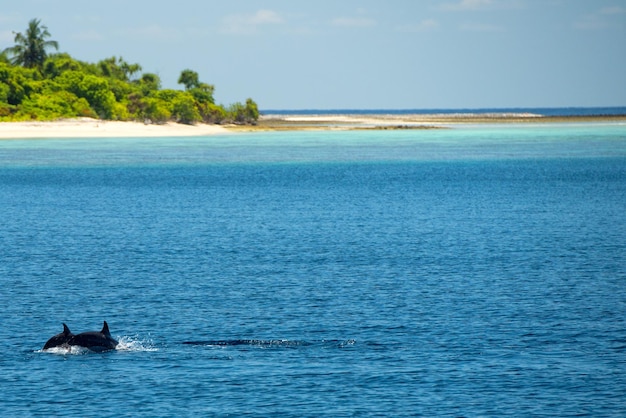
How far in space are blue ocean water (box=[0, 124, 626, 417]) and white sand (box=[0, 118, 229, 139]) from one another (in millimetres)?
80694

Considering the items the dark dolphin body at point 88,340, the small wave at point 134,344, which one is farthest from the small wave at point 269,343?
the dark dolphin body at point 88,340

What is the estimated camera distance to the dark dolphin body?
29469 mm

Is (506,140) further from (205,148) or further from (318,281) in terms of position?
(318,281)

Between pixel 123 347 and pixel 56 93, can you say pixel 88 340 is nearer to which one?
pixel 123 347

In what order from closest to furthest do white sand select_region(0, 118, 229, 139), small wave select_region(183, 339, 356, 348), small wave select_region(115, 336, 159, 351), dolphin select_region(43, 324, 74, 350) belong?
dolphin select_region(43, 324, 74, 350) → small wave select_region(115, 336, 159, 351) → small wave select_region(183, 339, 356, 348) → white sand select_region(0, 118, 229, 139)

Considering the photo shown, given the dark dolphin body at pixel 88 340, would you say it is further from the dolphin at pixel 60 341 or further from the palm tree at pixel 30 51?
the palm tree at pixel 30 51

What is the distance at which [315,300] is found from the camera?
37094 mm

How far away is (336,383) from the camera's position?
26875 mm

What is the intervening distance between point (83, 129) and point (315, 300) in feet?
463

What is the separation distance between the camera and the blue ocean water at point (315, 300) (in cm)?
2609

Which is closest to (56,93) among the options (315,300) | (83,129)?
(83,129)

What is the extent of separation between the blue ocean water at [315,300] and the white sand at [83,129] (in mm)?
80694

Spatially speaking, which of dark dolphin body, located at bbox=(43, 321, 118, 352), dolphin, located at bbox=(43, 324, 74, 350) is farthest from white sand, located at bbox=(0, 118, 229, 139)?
dolphin, located at bbox=(43, 324, 74, 350)

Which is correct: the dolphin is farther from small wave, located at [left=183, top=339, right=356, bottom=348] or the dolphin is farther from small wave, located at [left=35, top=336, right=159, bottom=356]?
small wave, located at [left=183, top=339, right=356, bottom=348]
